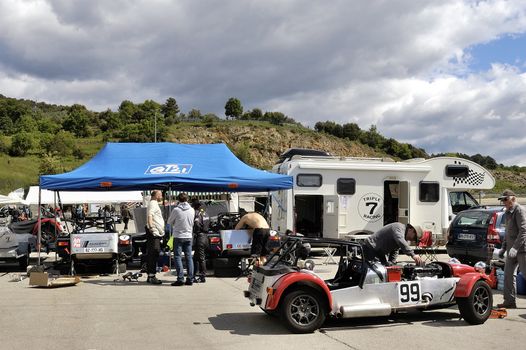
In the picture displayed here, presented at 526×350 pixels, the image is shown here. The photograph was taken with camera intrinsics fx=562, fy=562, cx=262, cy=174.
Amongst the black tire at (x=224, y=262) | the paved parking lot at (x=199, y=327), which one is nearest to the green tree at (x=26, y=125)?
the black tire at (x=224, y=262)

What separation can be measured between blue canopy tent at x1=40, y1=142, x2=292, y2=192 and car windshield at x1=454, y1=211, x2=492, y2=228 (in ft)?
13.6

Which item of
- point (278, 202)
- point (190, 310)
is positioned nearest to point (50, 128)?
point (278, 202)

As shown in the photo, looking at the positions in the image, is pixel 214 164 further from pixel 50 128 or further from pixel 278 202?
pixel 50 128

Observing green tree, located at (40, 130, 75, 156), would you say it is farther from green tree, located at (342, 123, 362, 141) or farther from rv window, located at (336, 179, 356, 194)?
rv window, located at (336, 179, 356, 194)

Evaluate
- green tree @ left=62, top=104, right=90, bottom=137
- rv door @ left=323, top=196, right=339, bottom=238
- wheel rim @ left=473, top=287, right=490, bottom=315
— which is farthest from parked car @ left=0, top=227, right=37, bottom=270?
green tree @ left=62, top=104, right=90, bottom=137

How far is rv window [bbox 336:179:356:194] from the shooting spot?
54.4 feet

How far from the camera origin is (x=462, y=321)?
767cm

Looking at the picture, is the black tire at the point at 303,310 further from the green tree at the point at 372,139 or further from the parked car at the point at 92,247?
the green tree at the point at 372,139

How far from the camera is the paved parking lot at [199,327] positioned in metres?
6.41

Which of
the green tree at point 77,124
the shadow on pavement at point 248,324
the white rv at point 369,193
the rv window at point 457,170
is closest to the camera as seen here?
the shadow on pavement at point 248,324

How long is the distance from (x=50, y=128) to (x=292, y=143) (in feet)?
145

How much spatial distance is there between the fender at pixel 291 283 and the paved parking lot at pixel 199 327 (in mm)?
402

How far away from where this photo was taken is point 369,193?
16.8 meters

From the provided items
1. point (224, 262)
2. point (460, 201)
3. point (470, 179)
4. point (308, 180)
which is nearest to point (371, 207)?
point (308, 180)
